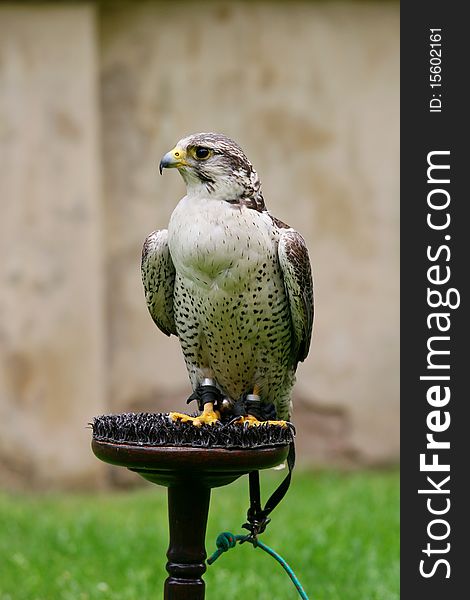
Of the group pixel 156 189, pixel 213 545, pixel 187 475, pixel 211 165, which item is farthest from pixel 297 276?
pixel 156 189

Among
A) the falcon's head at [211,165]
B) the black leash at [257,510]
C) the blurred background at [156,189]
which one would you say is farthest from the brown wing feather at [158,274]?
the blurred background at [156,189]

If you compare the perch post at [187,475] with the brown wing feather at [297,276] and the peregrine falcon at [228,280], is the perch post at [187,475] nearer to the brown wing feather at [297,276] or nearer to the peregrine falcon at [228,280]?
the peregrine falcon at [228,280]

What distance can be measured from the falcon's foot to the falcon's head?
1.83ft

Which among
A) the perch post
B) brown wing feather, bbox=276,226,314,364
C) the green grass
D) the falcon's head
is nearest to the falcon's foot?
the perch post

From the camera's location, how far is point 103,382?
6461 mm

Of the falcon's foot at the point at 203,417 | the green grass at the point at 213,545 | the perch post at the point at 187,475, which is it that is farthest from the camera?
the green grass at the point at 213,545

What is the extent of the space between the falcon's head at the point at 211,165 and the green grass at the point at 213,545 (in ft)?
5.74

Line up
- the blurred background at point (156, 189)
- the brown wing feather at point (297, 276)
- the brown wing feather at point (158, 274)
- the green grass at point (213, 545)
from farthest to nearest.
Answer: the blurred background at point (156, 189) → the green grass at point (213, 545) → the brown wing feather at point (158, 274) → the brown wing feather at point (297, 276)

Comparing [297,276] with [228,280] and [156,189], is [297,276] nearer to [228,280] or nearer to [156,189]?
[228,280]

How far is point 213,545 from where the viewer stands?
5.01m

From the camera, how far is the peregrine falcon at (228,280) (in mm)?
2955

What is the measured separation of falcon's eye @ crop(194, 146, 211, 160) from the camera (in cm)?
297

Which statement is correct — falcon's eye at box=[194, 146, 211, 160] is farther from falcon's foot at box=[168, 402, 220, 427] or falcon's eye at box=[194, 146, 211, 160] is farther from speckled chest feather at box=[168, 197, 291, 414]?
falcon's foot at box=[168, 402, 220, 427]

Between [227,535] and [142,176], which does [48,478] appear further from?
[227,535]
